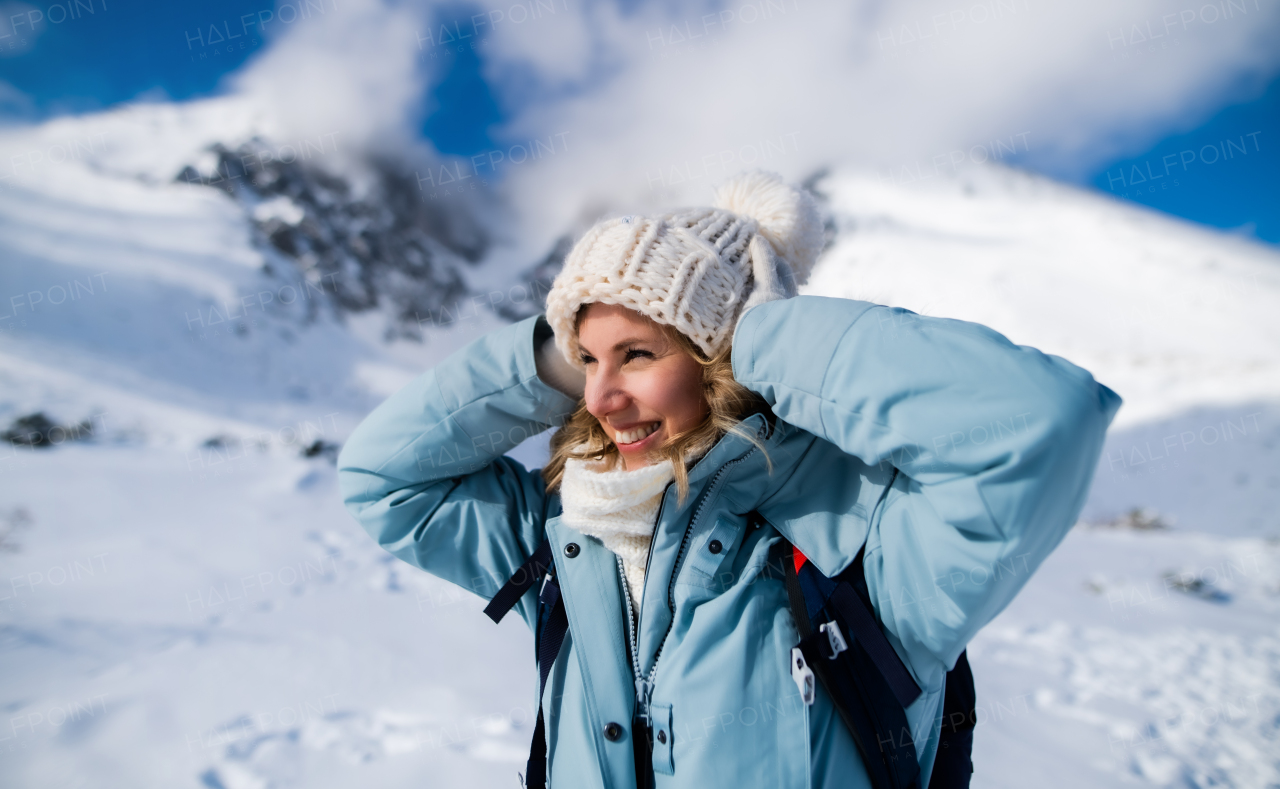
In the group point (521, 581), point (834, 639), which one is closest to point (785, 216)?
point (834, 639)

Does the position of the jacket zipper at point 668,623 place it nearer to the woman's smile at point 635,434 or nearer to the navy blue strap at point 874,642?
the woman's smile at point 635,434

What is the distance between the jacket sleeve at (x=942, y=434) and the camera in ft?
3.12

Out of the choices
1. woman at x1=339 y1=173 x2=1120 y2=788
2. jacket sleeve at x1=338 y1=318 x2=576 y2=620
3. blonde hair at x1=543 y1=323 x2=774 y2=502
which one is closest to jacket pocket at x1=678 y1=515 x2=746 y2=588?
woman at x1=339 y1=173 x2=1120 y2=788

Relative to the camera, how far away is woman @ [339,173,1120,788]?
40.1 inches

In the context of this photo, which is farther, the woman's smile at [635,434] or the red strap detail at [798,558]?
the woman's smile at [635,434]

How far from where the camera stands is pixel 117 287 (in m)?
9.56

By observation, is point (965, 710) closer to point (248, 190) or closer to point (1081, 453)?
point (1081, 453)

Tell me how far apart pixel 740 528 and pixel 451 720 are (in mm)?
2320

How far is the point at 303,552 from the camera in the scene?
4715 millimetres

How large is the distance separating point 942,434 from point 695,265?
76 centimetres

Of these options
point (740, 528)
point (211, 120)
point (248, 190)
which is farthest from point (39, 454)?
point (211, 120)

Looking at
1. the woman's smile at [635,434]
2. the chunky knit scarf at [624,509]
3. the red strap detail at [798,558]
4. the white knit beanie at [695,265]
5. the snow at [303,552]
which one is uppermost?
the white knit beanie at [695,265]

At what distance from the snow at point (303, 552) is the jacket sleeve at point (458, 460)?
0.36 m

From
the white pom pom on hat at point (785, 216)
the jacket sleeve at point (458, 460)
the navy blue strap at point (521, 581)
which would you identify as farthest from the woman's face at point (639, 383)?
the white pom pom on hat at point (785, 216)
